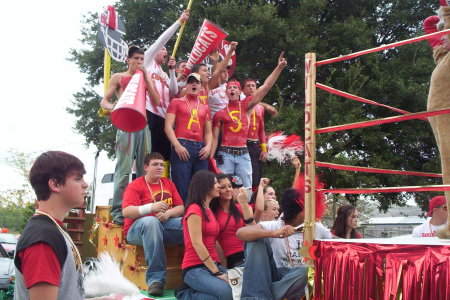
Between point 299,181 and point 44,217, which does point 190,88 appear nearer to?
point 299,181

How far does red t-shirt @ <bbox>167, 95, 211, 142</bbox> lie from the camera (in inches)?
216

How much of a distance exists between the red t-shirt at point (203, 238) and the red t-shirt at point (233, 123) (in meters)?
1.66

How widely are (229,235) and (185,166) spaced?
44.4 inches

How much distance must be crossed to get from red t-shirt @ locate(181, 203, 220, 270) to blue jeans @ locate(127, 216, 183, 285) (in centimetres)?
31

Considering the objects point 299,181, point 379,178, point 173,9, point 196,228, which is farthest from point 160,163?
point 173,9

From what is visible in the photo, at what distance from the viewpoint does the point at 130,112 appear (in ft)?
14.9

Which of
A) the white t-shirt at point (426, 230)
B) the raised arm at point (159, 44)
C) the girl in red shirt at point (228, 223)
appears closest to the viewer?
the girl in red shirt at point (228, 223)

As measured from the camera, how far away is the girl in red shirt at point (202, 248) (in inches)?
153

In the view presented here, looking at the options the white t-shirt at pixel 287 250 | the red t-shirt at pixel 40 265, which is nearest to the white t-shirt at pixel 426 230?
the white t-shirt at pixel 287 250

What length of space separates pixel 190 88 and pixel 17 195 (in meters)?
35.3

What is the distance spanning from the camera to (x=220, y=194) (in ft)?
14.8

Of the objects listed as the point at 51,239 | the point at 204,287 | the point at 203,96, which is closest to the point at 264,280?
the point at 204,287

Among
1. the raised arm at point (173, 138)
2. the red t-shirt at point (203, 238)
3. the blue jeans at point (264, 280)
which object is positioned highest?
the raised arm at point (173, 138)

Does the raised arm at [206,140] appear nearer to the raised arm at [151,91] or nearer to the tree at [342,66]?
the raised arm at [151,91]
